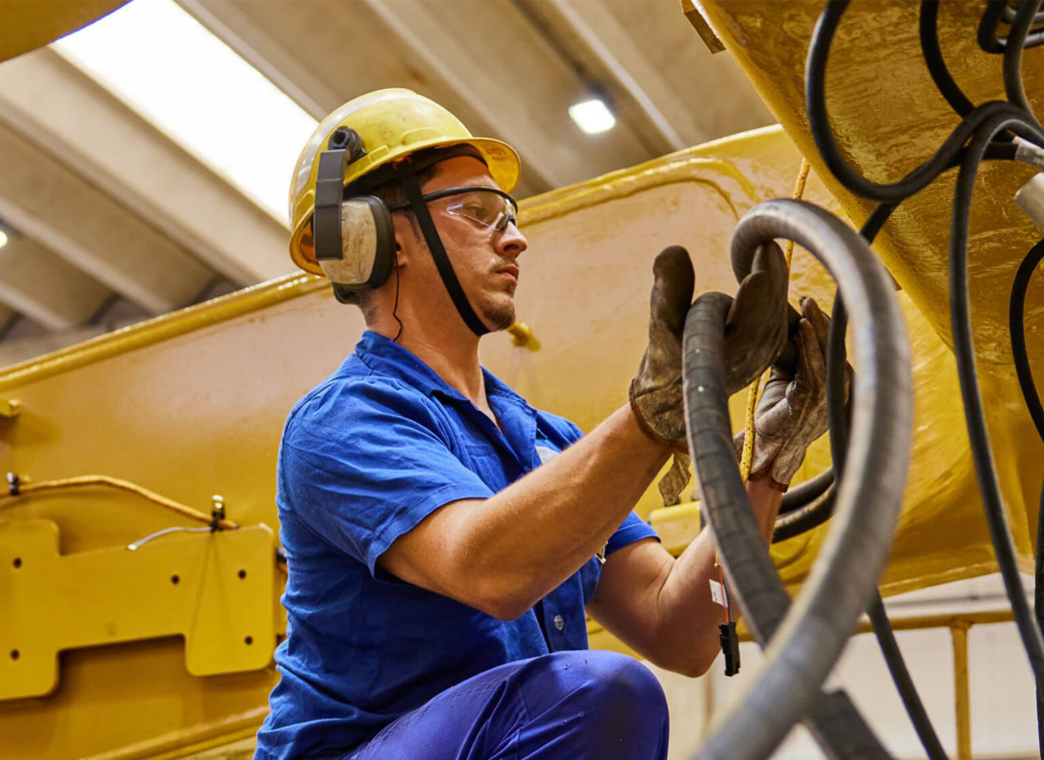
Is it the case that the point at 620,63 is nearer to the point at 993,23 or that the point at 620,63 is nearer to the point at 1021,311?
the point at 1021,311

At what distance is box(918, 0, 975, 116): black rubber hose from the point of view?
101 cm

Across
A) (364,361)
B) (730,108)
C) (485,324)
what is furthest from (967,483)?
(730,108)

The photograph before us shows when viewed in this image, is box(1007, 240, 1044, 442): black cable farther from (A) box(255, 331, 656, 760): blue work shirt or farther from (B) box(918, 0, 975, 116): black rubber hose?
(A) box(255, 331, 656, 760): blue work shirt

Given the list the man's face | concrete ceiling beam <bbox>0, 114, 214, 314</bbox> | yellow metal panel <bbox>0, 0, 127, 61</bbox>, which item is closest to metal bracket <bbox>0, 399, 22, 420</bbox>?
yellow metal panel <bbox>0, 0, 127, 61</bbox>

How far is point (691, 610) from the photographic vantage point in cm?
177

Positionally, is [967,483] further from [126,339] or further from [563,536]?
[126,339]

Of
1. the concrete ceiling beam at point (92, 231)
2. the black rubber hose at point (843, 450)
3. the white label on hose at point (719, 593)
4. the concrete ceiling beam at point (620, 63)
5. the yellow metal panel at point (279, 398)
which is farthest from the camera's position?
the concrete ceiling beam at point (92, 231)

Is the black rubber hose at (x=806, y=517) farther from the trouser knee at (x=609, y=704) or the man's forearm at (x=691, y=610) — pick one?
the trouser knee at (x=609, y=704)

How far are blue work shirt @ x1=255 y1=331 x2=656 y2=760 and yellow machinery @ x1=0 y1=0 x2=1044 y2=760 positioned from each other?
0.80 meters

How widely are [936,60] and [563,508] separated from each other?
0.57 metres

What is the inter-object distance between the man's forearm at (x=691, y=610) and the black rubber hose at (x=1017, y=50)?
2.53 feet

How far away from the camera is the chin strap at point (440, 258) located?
194 cm

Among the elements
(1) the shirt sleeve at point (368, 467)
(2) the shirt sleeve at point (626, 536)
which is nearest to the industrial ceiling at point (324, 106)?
(2) the shirt sleeve at point (626, 536)

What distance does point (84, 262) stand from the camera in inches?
265
